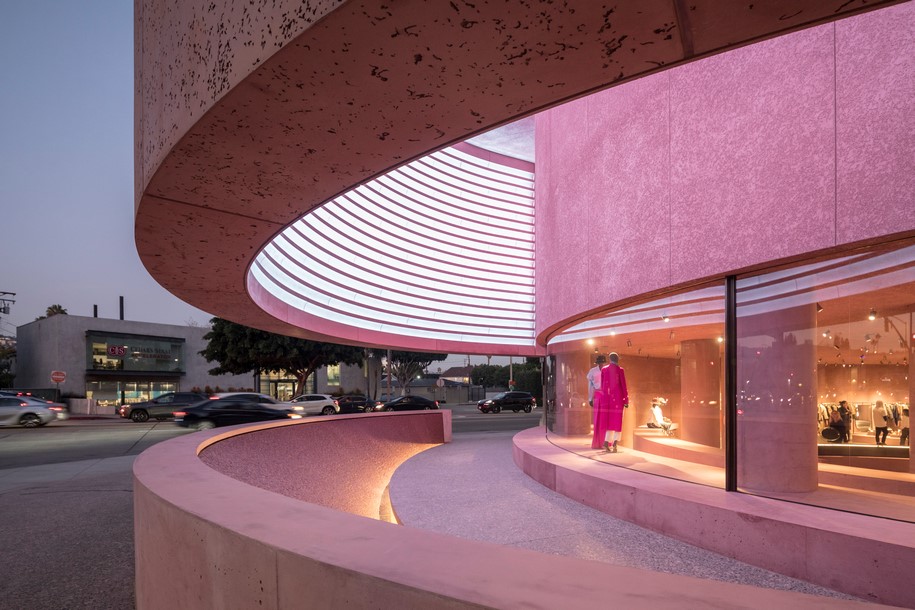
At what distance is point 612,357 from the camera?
35.2 ft

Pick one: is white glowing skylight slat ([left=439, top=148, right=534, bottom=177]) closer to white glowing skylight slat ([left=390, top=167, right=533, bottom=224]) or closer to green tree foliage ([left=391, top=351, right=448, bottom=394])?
white glowing skylight slat ([left=390, top=167, right=533, bottom=224])

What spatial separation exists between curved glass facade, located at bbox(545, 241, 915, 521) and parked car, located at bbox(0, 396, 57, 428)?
27.0 metres

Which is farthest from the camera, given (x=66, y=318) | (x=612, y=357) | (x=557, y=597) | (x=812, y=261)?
(x=66, y=318)

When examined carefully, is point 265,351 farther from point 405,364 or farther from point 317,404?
point 405,364

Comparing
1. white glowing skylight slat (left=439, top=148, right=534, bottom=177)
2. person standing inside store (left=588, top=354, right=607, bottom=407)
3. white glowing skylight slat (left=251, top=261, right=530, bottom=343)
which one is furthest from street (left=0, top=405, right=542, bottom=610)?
white glowing skylight slat (left=439, top=148, right=534, bottom=177)

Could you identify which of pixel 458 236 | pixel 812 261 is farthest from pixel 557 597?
pixel 458 236

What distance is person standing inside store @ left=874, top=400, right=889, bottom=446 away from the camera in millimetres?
6066

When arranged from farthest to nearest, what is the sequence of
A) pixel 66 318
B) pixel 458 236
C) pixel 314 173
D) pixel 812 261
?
pixel 66 318, pixel 458 236, pixel 812 261, pixel 314 173

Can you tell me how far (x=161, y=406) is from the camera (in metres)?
30.4

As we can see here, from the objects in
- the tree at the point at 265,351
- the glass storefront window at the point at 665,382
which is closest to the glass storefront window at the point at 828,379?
the glass storefront window at the point at 665,382

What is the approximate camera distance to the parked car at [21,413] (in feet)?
78.8

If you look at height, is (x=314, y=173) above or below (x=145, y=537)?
above

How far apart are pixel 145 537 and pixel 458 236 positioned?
21720mm

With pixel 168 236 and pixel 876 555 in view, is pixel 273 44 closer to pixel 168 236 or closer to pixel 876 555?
pixel 168 236
